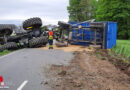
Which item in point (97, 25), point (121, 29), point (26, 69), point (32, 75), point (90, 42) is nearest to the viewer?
point (32, 75)

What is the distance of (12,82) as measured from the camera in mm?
5285

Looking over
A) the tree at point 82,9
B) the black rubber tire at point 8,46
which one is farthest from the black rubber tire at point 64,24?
the tree at point 82,9

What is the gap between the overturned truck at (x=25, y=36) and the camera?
13.8m

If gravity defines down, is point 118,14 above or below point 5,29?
above

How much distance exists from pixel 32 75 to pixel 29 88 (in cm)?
125

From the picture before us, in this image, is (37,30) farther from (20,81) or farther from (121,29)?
(121,29)

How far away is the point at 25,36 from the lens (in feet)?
49.1

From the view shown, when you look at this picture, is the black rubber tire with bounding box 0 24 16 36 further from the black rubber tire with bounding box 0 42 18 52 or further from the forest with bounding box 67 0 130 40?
the forest with bounding box 67 0 130 40

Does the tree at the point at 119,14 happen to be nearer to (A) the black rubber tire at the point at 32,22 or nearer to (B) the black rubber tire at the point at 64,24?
(B) the black rubber tire at the point at 64,24

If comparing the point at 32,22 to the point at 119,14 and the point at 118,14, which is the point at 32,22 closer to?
the point at 119,14

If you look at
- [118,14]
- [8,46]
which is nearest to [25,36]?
[8,46]

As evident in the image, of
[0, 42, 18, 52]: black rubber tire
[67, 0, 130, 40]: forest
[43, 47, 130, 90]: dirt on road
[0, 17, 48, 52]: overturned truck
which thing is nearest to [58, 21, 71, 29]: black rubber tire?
[0, 17, 48, 52]: overturned truck

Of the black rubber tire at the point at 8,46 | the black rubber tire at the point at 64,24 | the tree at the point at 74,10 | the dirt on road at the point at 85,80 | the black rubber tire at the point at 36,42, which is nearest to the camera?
the dirt on road at the point at 85,80

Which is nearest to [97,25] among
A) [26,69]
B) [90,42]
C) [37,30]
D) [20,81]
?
[90,42]
